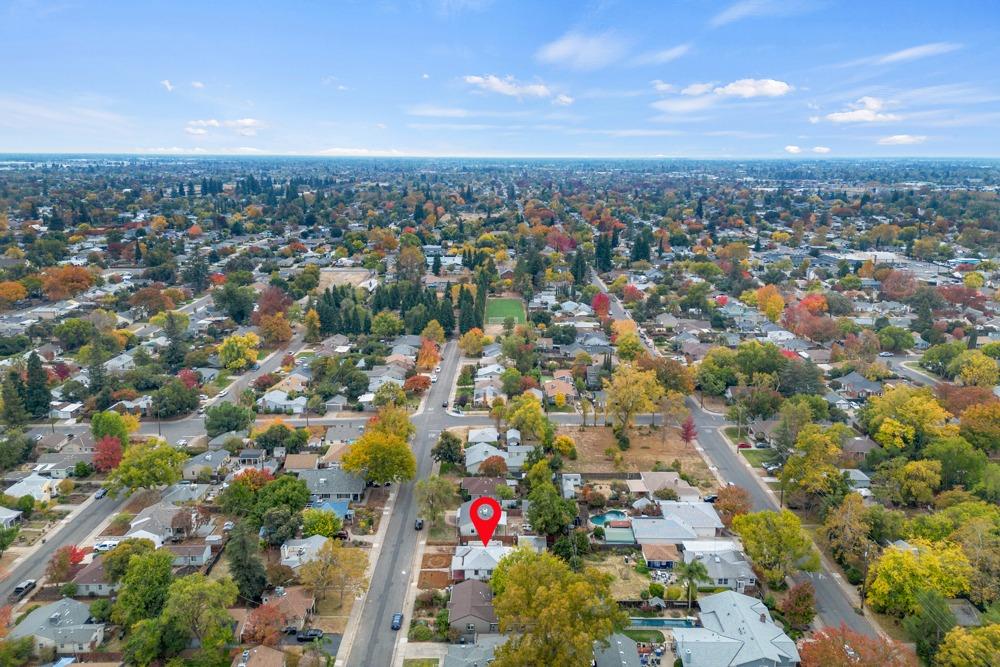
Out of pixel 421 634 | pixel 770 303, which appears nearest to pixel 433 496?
pixel 421 634

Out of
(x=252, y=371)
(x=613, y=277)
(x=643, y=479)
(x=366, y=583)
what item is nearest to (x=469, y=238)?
(x=613, y=277)

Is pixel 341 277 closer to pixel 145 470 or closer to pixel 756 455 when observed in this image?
pixel 145 470

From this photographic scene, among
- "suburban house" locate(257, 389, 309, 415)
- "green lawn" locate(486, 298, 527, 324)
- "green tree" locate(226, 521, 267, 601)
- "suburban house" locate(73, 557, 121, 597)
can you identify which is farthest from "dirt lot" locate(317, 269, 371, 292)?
"green tree" locate(226, 521, 267, 601)

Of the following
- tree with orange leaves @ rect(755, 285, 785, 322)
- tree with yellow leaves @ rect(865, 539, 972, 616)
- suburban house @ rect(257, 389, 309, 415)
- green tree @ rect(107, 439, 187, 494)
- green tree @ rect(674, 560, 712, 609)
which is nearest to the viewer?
tree with yellow leaves @ rect(865, 539, 972, 616)

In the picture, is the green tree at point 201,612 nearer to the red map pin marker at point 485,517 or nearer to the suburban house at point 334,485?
the suburban house at point 334,485

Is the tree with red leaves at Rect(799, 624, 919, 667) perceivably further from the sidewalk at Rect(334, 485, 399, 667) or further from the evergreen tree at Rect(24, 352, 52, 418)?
the evergreen tree at Rect(24, 352, 52, 418)

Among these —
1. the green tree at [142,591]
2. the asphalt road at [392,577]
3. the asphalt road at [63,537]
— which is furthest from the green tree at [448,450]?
the asphalt road at [63,537]

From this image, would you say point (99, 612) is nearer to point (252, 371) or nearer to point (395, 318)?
point (252, 371)
